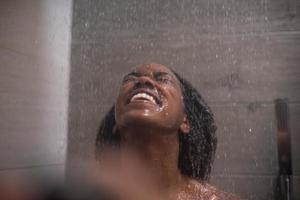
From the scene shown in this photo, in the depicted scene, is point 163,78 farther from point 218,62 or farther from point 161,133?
point 218,62

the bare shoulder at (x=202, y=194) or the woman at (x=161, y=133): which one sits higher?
the woman at (x=161, y=133)

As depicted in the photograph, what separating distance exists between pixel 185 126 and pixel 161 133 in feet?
0.41

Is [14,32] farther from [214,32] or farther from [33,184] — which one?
[214,32]

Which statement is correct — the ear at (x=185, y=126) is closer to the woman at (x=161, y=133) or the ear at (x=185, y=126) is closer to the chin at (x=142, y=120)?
the woman at (x=161, y=133)

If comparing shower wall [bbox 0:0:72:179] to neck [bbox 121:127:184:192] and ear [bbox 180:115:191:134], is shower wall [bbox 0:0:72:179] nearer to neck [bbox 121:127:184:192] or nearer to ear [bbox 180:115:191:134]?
neck [bbox 121:127:184:192]

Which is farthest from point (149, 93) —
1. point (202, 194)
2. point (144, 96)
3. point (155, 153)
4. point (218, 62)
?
point (218, 62)

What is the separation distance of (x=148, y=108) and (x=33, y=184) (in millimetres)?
444

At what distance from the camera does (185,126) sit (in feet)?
3.65

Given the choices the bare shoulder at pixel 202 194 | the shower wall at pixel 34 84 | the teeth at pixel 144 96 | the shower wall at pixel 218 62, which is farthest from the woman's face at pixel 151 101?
the shower wall at pixel 218 62

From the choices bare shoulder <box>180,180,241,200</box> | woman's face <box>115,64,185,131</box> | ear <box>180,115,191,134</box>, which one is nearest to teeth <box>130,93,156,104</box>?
woman's face <box>115,64,185,131</box>

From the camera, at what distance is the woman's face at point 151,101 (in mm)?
978

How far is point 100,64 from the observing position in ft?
5.72

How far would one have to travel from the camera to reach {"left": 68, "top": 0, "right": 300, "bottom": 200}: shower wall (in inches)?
61.4

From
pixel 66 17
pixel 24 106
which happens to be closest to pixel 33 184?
pixel 24 106
